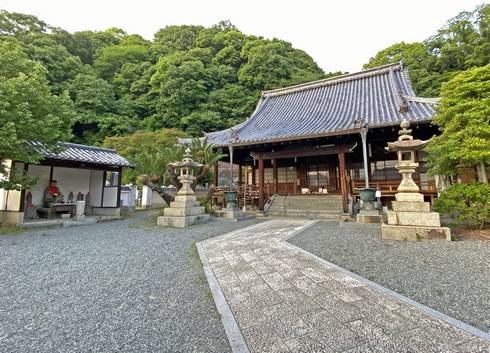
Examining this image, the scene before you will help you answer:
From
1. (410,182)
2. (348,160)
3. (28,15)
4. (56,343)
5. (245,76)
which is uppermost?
(28,15)

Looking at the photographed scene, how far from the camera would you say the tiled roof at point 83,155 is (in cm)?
895

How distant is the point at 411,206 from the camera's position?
208 inches

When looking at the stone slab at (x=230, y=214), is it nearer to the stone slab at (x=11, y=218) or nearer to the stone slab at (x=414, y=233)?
the stone slab at (x=414, y=233)

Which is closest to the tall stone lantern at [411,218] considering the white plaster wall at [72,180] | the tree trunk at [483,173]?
the tree trunk at [483,173]

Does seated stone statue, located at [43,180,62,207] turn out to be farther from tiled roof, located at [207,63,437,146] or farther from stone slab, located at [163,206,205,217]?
tiled roof, located at [207,63,437,146]

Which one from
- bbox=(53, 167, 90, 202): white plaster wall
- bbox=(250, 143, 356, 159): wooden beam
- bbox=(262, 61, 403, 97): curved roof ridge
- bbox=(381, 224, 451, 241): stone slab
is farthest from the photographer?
bbox=(262, 61, 403, 97): curved roof ridge

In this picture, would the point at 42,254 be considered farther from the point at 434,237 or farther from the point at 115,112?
the point at 115,112

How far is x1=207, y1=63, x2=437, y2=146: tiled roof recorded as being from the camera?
10500 millimetres

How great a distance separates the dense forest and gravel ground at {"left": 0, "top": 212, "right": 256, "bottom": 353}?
16556 millimetres

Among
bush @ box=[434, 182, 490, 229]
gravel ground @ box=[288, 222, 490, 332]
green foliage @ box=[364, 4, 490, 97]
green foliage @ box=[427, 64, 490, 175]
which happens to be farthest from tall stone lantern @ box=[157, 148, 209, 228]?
green foliage @ box=[364, 4, 490, 97]

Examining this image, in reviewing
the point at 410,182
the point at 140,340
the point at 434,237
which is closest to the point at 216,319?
the point at 140,340

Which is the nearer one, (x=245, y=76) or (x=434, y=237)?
(x=434, y=237)

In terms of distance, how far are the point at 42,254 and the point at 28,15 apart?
4037 cm

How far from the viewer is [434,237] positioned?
4949mm
